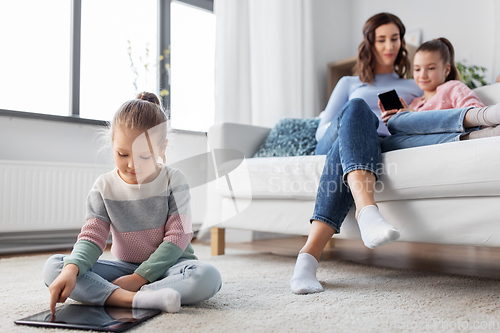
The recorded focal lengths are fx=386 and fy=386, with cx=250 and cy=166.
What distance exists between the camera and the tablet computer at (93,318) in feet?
2.17

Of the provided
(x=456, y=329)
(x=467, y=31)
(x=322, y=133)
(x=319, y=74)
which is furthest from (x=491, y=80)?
(x=456, y=329)

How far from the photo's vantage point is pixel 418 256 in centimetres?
165

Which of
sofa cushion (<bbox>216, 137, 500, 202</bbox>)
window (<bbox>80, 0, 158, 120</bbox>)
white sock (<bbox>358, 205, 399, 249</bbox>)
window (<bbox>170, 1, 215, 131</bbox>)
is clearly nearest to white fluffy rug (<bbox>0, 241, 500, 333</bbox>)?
white sock (<bbox>358, 205, 399, 249</bbox>)

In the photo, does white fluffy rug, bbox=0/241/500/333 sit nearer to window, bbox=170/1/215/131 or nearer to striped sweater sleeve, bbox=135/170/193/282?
striped sweater sleeve, bbox=135/170/193/282

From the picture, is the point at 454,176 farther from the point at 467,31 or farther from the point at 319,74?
the point at 319,74

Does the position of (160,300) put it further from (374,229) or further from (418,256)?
(418,256)

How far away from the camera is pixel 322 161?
133 centimetres

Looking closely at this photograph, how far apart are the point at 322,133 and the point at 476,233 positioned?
2.26ft

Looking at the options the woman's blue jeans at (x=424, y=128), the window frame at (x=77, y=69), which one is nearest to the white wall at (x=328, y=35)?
the window frame at (x=77, y=69)

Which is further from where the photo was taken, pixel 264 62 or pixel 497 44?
pixel 264 62

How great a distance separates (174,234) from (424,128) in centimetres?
81

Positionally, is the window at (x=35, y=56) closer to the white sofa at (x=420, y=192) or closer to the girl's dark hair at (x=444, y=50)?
the white sofa at (x=420, y=192)

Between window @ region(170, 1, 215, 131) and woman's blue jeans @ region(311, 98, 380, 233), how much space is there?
63.9 inches

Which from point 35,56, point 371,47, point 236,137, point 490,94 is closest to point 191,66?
point 35,56
